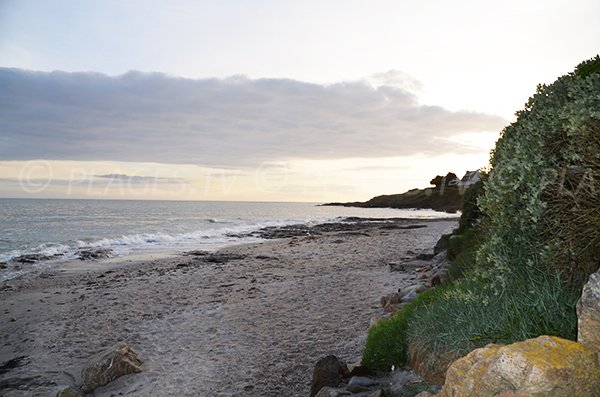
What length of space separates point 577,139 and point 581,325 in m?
2.03

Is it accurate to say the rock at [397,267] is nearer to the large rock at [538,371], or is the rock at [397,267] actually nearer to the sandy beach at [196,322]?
the sandy beach at [196,322]

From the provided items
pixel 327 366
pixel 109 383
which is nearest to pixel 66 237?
pixel 109 383

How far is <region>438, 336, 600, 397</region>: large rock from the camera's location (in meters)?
3.11

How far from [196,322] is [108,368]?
11.1 feet

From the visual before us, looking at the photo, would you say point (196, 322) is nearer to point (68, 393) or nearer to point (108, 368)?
point (108, 368)

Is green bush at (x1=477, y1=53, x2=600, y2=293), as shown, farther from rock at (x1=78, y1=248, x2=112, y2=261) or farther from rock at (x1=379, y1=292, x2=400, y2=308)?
rock at (x1=78, y1=248, x2=112, y2=261)

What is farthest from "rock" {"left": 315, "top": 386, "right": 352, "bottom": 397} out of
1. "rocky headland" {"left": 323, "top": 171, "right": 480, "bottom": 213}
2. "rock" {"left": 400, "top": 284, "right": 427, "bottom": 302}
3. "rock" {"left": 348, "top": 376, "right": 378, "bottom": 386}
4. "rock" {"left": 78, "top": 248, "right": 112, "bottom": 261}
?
"rocky headland" {"left": 323, "top": 171, "right": 480, "bottom": 213}

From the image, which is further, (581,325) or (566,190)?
(566,190)

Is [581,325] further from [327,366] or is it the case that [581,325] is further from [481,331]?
[327,366]

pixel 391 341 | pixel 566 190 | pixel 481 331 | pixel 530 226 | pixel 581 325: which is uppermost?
pixel 566 190

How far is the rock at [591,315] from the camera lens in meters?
3.34

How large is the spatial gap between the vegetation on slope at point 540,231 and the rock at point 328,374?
146 cm

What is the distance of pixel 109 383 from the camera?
27.3 feet

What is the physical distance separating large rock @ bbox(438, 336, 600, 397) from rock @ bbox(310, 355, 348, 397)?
350cm
